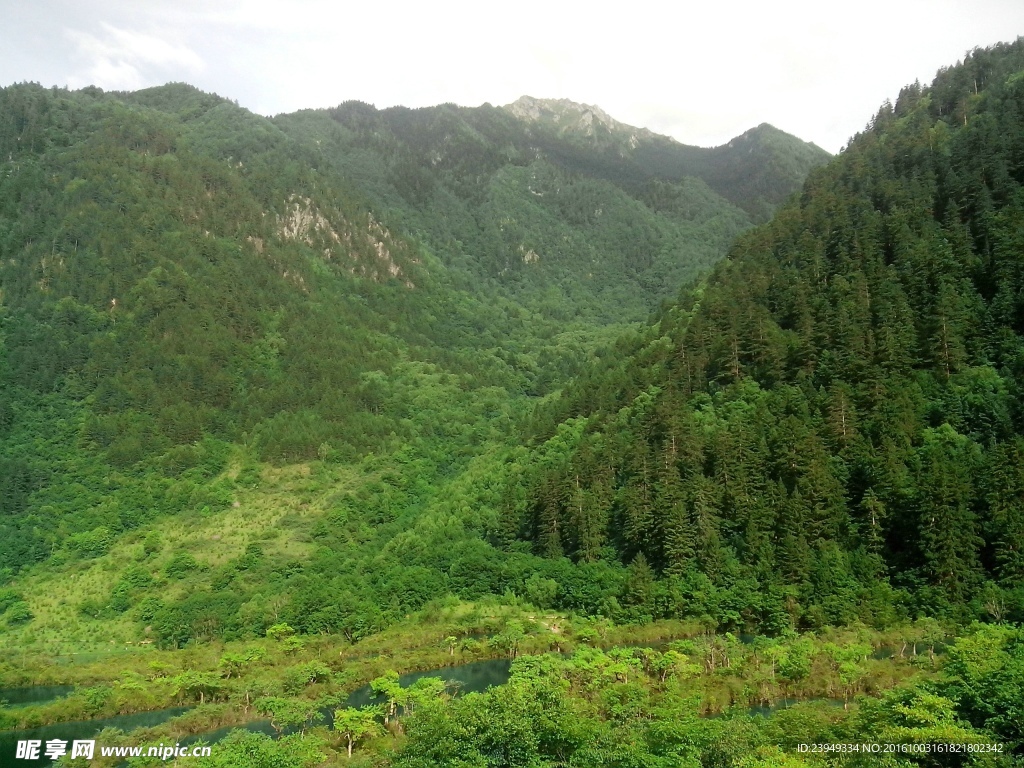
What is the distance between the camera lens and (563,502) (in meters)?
97.8

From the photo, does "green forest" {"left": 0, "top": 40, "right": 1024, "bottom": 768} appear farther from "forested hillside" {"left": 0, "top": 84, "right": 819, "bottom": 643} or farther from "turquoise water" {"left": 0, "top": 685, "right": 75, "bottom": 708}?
"turquoise water" {"left": 0, "top": 685, "right": 75, "bottom": 708}

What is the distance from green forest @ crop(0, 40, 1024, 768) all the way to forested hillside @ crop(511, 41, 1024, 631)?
1.36 feet

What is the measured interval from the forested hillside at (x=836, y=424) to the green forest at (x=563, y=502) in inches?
16.3

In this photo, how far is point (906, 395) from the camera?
80375 mm

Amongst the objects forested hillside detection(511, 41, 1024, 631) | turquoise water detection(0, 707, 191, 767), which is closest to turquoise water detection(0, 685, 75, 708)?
turquoise water detection(0, 707, 191, 767)

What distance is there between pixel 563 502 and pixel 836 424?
112ft

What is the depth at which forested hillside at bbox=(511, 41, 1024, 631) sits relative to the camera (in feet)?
230

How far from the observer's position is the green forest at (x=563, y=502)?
52.5m

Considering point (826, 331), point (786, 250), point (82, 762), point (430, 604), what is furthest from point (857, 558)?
point (82, 762)

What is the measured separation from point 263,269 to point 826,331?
13320 centimetres

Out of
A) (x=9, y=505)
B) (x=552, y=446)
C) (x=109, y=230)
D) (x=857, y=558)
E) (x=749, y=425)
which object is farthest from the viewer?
(x=109, y=230)

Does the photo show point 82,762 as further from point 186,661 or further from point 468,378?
point 468,378

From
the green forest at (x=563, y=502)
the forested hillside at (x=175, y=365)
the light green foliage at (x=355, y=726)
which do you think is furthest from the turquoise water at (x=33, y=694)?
the light green foliage at (x=355, y=726)

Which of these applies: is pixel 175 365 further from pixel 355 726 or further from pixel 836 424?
pixel 836 424
